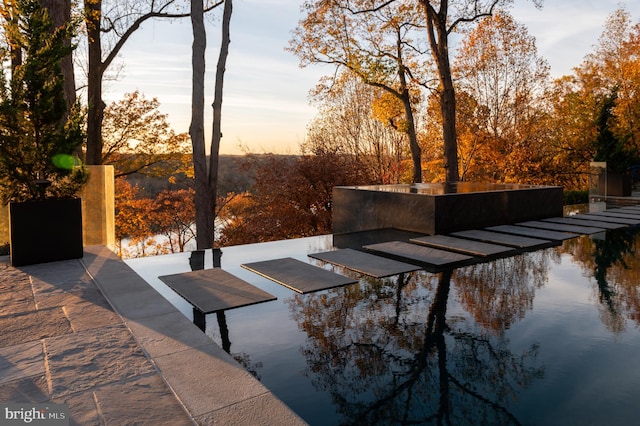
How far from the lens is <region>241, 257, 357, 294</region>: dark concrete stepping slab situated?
430 centimetres

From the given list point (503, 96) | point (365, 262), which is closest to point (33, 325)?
point (365, 262)

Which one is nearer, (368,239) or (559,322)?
(559,322)

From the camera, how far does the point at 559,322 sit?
11.2 feet

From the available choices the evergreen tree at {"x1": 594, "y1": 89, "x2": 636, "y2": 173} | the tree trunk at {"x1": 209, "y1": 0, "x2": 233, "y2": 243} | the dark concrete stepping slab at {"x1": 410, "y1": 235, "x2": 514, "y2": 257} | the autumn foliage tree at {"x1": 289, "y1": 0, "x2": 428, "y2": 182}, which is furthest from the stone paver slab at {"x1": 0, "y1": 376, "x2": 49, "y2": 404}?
the evergreen tree at {"x1": 594, "y1": 89, "x2": 636, "y2": 173}

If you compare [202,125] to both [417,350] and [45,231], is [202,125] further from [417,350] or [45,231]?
[417,350]

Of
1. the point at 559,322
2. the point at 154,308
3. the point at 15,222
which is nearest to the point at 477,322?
the point at 559,322

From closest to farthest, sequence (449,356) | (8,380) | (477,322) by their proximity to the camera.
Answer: (8,380) → (449,356) → (477,322)

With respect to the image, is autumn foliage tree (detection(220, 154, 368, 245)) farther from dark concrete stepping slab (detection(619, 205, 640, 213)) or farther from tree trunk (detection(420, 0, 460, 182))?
dark concrete stepping slab (detection(619, 205, 640, 213))

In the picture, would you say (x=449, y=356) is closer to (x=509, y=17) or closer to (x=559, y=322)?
(x=559, y=322)

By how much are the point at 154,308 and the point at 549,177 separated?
20664 mm

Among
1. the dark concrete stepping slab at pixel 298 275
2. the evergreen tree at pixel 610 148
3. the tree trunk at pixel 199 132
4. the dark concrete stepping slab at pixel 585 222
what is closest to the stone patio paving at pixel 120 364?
the dark concrete stepping slab at pixel 298 275

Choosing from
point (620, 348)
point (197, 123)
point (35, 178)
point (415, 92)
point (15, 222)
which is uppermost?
point (415, 92)

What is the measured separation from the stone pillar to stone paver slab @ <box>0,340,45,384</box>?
13.7 ft

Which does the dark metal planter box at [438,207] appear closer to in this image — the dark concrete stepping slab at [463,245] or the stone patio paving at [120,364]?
the dark concrete stepping slab at [463,245]
